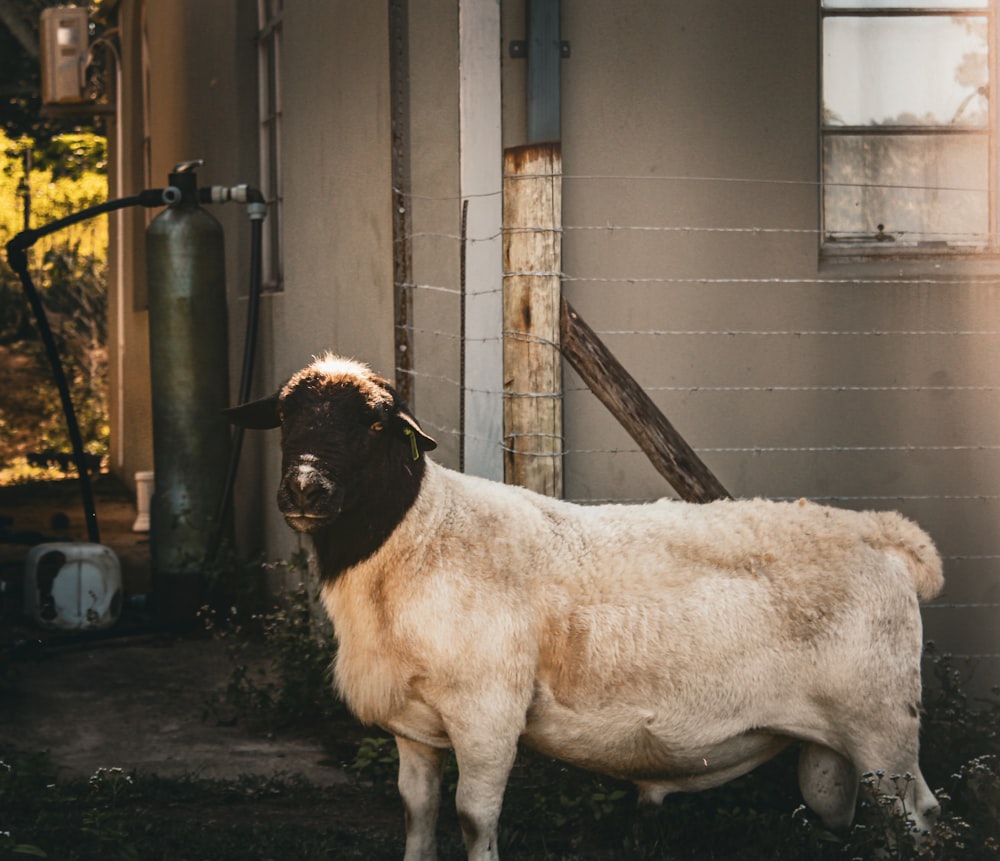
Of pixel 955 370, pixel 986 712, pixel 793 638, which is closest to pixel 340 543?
pixel 793 638

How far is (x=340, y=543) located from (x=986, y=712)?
2.93m

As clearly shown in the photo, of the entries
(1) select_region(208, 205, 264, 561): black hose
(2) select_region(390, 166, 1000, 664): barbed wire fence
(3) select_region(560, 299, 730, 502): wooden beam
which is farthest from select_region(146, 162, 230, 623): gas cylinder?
(3) select_region(560, 299, 730, 502): wooden beam

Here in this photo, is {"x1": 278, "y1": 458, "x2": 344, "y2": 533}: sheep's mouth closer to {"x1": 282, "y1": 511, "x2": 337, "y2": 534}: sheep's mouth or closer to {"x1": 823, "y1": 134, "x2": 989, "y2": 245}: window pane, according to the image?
{"x1": 282, "y1": 511, "x2": 337, "y2": 534}: sheep's mouth

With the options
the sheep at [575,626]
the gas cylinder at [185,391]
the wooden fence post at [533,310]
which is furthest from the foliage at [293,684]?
the sheep at [575,626]

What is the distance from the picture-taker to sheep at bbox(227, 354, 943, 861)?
444cm

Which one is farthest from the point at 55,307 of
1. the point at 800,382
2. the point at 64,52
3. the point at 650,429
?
the point at 650,429

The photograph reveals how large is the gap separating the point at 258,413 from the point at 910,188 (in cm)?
366

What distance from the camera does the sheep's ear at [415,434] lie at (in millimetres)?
4535

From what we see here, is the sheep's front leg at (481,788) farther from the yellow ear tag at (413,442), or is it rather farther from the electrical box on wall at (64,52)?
the electrical box on wall at (64,52)

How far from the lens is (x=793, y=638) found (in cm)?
460

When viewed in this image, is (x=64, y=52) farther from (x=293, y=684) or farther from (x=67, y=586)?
(x=293, y=684)

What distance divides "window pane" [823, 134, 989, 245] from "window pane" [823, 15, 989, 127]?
102mm

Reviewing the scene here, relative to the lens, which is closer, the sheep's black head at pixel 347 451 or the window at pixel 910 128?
the sheep's black head at pixel 347 451

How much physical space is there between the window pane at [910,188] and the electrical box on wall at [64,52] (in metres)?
8.71
